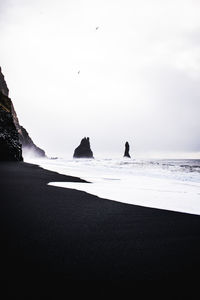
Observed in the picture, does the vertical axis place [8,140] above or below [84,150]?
below

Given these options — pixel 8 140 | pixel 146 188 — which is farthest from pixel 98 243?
pixel 8 140

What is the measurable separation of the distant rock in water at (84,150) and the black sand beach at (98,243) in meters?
115

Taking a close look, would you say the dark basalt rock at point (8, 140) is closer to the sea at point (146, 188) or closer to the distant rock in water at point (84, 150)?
the sea at point (146, 188)

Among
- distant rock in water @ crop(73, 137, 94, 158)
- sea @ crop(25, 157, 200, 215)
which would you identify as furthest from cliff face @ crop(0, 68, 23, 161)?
distant rock in water @ crop(73, 137, 94, 158)

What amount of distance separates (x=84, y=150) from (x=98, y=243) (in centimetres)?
11708

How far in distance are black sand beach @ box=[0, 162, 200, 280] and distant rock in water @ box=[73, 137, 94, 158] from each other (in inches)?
4524

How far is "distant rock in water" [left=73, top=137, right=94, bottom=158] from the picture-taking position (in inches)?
4628

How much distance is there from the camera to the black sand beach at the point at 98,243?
1434 mm

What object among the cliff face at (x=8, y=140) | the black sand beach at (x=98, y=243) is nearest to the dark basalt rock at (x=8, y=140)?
the cliff face at (x=8, y=140)

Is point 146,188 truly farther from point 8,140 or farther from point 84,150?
point 84,150

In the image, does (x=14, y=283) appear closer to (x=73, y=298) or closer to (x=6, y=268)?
(x=6, y=268)

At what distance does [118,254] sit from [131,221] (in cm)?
111

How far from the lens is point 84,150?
118500 mm

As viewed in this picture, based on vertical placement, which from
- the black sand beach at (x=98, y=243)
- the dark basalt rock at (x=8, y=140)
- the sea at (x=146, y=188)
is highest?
the dark basalt rock at (x=8, y=140)
